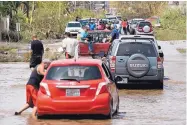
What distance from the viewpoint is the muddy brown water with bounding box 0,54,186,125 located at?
14062 mm

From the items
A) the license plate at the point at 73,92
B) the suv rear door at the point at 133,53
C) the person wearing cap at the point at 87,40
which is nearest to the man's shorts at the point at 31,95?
the license plate at the point at 73,92

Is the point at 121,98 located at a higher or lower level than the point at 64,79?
lower

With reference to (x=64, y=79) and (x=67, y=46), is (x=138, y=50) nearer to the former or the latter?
(x=67, y=46)

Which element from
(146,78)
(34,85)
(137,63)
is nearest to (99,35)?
(146,78)

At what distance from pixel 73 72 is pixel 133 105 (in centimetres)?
335

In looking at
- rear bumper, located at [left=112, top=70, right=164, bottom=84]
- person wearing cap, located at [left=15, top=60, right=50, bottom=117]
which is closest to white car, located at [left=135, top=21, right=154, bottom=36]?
rear bumper, located at [left=112, top=70, right=164, bottom=84]

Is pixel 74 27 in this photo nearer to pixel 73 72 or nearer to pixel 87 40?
pixel 87 40

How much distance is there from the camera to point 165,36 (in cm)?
6288

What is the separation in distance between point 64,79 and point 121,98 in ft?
16.2

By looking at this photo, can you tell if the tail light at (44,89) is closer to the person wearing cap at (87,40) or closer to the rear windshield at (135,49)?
the rear windshield at (135,49)

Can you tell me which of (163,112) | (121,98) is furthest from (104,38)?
(163,112)

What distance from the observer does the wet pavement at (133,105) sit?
14.1m

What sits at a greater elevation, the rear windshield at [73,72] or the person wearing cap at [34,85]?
the rear windshield at [73,72]

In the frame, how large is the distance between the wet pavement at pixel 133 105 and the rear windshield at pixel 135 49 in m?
1.16
